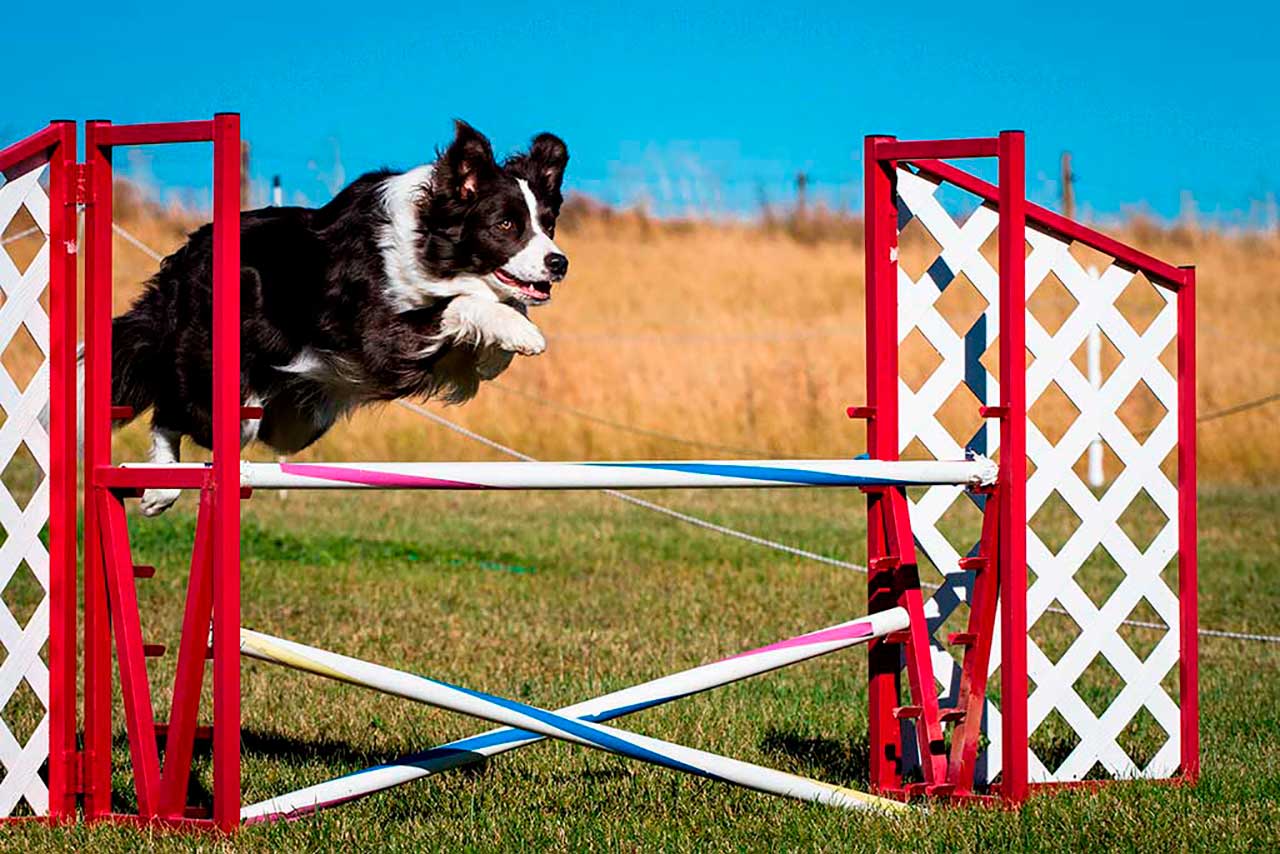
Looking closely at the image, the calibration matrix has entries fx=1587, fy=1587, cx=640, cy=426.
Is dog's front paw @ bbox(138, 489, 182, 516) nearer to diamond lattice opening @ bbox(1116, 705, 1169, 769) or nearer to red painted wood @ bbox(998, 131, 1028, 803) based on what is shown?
red painted wood @ bbox(998, 131, 1028, 803)

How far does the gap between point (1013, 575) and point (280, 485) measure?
1.93 m

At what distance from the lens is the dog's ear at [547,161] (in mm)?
5012

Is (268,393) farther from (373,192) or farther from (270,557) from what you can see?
(270,557)

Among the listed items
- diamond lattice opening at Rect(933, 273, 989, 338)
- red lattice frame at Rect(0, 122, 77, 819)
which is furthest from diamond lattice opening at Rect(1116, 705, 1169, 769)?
diamond lattice opening at Rect(933, 273, 989, 338)

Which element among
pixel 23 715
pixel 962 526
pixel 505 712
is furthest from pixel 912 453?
pixel 505 712

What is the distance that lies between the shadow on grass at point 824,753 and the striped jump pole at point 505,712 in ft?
2.96

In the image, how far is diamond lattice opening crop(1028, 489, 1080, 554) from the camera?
1266 cm

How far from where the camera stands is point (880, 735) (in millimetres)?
4711

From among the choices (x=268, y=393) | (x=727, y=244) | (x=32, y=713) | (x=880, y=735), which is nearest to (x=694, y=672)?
(x=880, y=735)

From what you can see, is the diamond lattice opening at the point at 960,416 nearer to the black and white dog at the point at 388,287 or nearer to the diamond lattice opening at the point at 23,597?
the diamond lattice opening at the point at 23,597

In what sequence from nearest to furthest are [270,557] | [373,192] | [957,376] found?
[957,376] < [373,192] < [270,557]

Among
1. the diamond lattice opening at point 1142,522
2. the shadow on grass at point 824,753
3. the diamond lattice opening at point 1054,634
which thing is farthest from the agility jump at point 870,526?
the diamond lattice opening at point 1142,522

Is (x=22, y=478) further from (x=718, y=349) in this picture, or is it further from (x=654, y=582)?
(x=718, y=349)

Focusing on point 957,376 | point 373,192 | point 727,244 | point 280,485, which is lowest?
point 280,485
